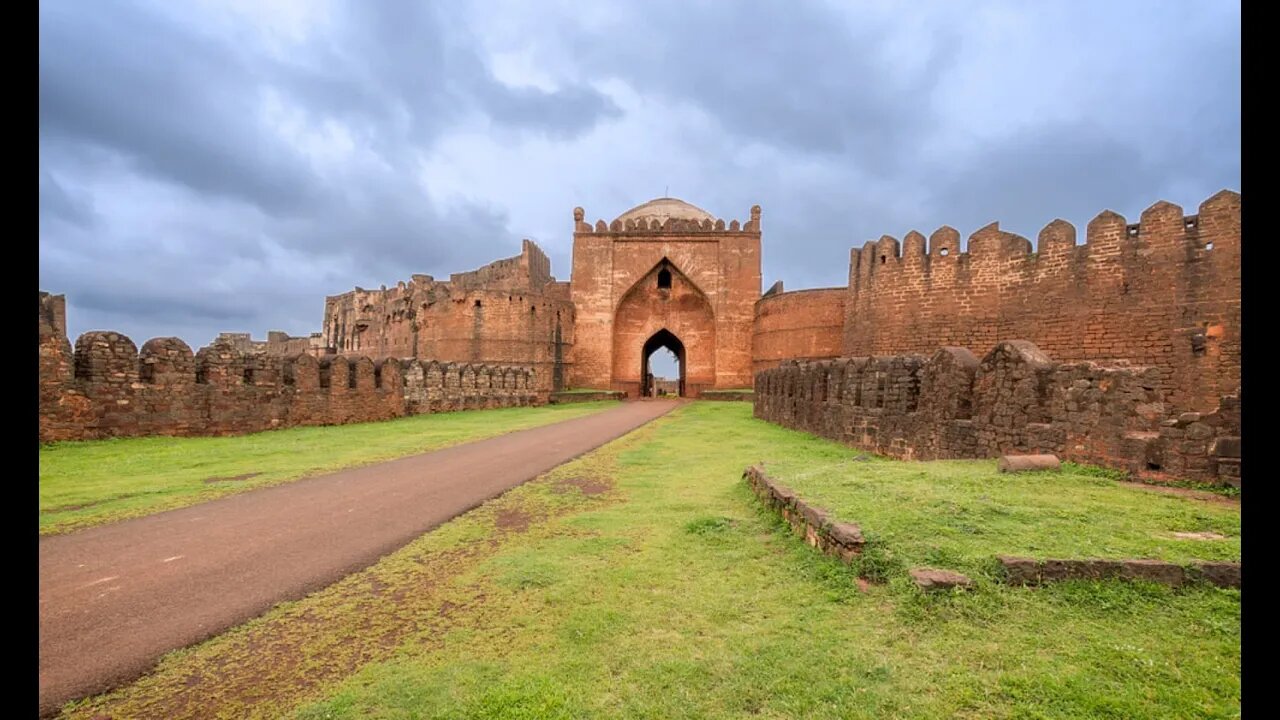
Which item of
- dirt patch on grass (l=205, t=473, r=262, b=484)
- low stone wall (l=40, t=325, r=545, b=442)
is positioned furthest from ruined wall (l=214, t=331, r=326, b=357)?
dirt patch on grass (l=205, t=473, r=262, b=484)

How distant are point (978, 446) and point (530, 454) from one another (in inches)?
264

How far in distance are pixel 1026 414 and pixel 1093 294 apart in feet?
34.5

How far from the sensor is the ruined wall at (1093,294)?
12.4 m

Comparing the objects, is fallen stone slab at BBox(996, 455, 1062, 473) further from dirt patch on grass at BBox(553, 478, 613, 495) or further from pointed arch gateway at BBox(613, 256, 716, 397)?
pointed arch gateway at BBox(613, 256, 716, 397)

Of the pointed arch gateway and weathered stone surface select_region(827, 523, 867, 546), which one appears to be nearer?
weathered stone surface select_region(827, 523, 867, 546)

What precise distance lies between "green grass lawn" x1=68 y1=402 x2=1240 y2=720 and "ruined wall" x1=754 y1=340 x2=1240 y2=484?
3.89 feet

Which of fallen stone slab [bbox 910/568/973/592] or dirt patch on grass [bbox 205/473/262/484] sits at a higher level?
fallen stone slab [bbox 910/568/973/592]

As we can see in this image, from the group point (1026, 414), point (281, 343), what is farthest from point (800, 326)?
point (281, 343)

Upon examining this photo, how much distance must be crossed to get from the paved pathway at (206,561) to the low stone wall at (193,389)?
6.34 meters

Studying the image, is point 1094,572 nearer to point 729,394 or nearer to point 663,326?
point 729,394

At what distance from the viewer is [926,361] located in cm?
933

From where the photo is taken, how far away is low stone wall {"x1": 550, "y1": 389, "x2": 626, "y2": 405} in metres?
28.8

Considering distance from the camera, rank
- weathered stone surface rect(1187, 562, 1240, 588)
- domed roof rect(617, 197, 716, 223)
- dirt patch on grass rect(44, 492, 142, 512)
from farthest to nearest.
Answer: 1. domed roof rect(617, 197, 716, 223)
2. dirt patch on grass rect(44, 492, 142, 512)
3. weathered stone surface rect(1187, 562, 1240, 588)

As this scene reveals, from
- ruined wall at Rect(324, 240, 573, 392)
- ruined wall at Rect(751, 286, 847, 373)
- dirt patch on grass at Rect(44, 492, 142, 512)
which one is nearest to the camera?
dirt patch on grass at Rect(44, 492, 142, 512)
